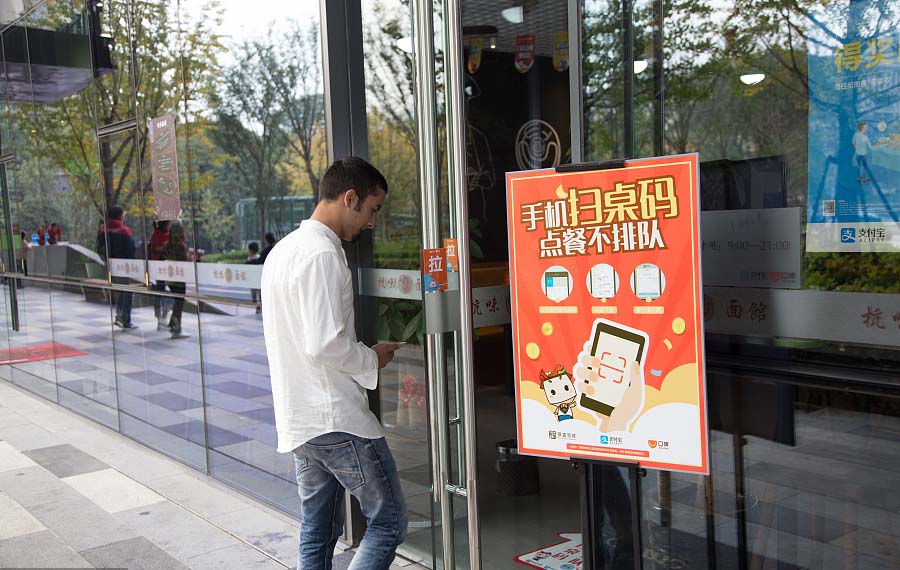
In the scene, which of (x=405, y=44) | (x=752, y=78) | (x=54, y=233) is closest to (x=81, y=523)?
(x=405, y=44)

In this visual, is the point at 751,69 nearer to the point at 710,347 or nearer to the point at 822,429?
the point at 710,347

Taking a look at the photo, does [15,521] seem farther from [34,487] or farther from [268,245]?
[268,245]

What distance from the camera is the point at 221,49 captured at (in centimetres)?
484

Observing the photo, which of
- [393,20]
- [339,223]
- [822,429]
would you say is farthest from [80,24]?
[822,429]

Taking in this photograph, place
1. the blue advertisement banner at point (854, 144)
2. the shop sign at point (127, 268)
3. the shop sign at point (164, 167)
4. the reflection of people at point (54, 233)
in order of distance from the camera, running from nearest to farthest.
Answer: the blue advertisement banner at point (854, 144), the shop sign at point (164, 167), the shop sign at point (127, 268), the reflection of people at point (54, 233)

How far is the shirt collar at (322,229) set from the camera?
9.18 ft

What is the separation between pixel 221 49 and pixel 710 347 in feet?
11.0

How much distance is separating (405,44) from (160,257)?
2810mm

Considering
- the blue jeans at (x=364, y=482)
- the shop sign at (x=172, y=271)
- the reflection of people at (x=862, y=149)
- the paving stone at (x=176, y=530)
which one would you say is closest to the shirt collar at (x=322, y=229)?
the blue jeans at (x=364, y=482)

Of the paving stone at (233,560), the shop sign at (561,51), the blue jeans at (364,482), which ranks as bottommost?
the paving stone at (233,560)

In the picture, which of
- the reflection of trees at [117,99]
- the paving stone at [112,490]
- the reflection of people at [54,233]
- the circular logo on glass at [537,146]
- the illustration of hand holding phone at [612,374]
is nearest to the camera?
the illustration of hand holding phone at [612,374]

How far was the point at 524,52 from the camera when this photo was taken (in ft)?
11.9

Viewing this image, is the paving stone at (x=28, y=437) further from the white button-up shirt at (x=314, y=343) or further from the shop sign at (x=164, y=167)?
the white button-up shirt at (x=314, y=343)

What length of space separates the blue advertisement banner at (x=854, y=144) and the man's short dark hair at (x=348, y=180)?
141 cm
